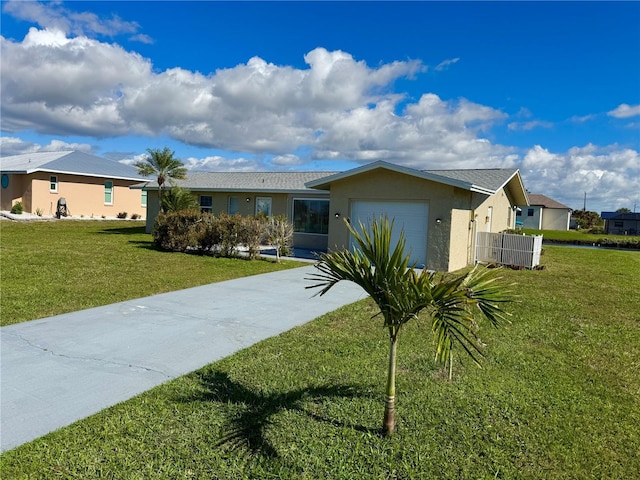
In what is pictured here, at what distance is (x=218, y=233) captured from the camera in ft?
48.7

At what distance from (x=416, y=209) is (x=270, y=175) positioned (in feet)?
37.5

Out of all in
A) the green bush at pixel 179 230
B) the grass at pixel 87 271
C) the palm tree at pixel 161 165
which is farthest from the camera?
the palm tree at pixel 161 165

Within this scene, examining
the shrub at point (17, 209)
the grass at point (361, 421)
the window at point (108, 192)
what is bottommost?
the grass at point (361, 421)

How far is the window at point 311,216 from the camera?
59.3 ft

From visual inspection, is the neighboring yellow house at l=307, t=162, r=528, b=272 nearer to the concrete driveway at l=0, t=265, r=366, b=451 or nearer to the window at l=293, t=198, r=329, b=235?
the window at l=293, t=198, r=329, b=235

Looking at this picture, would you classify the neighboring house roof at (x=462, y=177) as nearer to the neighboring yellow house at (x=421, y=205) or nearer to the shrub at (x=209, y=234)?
the neighboring yellow house at (x=421, y=205)

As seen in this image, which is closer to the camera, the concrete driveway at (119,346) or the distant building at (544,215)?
the concrete driveway at (119,346)

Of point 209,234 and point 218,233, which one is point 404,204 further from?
point 209,234

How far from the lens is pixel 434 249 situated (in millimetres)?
13609

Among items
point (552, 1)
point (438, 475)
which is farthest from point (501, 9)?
point (438, 475)

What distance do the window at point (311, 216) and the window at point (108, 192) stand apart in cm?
2070

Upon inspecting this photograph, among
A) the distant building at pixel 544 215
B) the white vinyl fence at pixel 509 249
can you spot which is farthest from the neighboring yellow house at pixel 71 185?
the distant building at pixel 544 215

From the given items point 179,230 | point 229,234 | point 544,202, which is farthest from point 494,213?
point 544,202

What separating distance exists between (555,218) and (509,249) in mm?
44272
